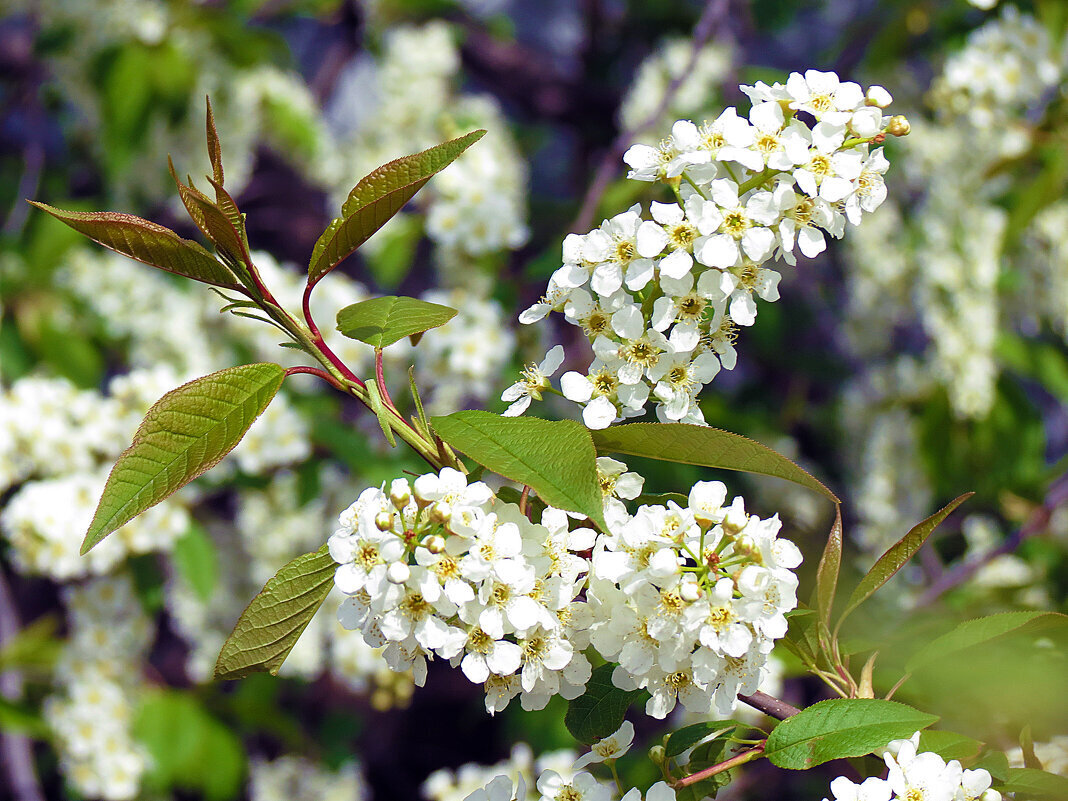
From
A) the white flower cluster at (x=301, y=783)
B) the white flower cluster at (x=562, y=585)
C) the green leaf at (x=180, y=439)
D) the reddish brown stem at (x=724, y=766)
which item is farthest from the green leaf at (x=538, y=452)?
the white flower cluster at (x=301, y=783)

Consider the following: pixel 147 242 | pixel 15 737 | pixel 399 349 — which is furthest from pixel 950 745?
pixel 15 737

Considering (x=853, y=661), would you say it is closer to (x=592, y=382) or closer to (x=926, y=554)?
(x=592, y=382)

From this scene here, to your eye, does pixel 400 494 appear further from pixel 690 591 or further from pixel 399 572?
pixel 690 591

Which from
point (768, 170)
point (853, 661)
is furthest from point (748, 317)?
point (853, 661)

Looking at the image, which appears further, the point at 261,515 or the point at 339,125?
the point at 339,125

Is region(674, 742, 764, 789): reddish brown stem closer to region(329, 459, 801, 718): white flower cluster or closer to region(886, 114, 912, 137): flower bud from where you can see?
region(329, 459, 801, 718): white flower cluster

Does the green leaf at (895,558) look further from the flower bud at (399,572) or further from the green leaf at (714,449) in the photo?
the flower bud at (399,572)

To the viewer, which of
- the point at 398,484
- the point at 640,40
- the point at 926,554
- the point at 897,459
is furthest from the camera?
the point at 640,40

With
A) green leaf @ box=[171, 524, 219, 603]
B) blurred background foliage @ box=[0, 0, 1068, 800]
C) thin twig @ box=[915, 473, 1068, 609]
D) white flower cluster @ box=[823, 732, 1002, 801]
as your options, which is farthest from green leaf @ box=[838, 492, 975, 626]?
green leaf @ box=[171, 524, 219, 603]
